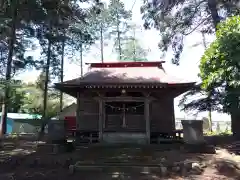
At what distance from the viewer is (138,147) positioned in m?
12.9

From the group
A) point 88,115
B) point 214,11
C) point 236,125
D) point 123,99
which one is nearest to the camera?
point 123,99

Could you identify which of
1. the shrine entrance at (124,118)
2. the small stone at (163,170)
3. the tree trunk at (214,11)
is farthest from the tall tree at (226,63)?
the tree trunk at (214,11)

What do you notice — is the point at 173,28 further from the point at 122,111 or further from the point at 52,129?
the point at 52,129

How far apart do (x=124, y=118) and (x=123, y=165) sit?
5.02 metres

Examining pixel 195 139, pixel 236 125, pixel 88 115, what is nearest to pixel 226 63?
pixel 195 139

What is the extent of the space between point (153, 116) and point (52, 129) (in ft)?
18.2

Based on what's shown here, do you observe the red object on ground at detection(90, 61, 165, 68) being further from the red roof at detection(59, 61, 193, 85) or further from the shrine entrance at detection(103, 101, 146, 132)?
the shrine entrance at detection(103, 101, 146, 132)

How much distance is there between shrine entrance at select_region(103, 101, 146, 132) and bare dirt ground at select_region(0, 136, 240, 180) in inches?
96.6

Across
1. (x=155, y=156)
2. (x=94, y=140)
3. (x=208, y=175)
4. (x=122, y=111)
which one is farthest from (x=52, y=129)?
(x=208, y=175)

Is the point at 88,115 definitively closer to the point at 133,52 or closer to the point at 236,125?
the point at 236,125

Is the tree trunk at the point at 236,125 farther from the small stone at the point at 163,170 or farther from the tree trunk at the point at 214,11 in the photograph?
the small stone at the point at 163,170

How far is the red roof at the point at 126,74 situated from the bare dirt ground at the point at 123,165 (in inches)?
143

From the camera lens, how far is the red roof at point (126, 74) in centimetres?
1413

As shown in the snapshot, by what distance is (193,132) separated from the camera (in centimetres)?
1220
